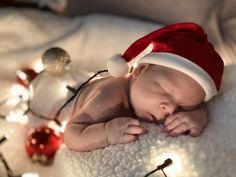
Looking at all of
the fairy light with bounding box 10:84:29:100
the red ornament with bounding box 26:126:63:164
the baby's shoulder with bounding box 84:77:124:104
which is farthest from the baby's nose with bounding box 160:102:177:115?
the fairy light with bounding box 10:84:29:100

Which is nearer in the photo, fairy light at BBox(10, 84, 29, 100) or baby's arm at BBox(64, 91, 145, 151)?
baby's arm at BBox(64, 91, 145, 151)

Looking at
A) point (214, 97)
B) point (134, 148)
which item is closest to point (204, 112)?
point (214, 97)

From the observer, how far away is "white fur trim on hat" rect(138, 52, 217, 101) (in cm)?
105

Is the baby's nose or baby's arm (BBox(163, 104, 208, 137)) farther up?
the baby's nose

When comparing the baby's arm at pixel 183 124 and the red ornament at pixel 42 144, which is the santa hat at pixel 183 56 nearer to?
the baby's arm at pixel 183 124

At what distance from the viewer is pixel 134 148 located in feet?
3.34

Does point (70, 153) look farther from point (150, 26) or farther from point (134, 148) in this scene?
point (150, 26)

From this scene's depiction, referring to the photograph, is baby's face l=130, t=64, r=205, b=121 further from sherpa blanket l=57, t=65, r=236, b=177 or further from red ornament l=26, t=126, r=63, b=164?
red ornament l=26, t=126, r=63, b=164

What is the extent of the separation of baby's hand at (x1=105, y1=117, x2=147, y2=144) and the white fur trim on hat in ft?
0.45

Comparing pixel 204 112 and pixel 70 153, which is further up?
pixel 204 112

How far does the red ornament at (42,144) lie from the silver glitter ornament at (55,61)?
0.16 meters

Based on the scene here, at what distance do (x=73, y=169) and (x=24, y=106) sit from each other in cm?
26

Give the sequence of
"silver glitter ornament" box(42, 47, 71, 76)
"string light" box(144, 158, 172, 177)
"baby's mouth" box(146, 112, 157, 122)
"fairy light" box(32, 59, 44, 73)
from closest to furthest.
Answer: "string light" box(144, 158, 172, 177), "baby's mouth" box(146, 112, 157, 122), "silver glitter ornament" box(42, 47, 71, 76), "fairy light" box(32, 59, 44, 73)

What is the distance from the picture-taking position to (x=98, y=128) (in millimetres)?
1050
